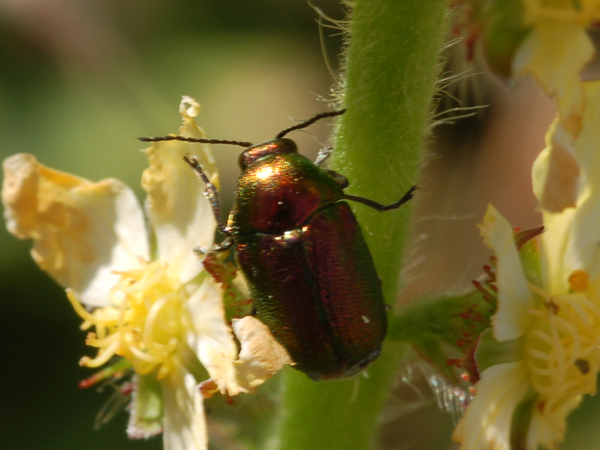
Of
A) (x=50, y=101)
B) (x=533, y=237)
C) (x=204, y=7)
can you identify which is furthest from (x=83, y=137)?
(x=533, y=237)

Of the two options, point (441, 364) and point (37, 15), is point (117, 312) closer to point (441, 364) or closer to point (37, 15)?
point (441, 364)

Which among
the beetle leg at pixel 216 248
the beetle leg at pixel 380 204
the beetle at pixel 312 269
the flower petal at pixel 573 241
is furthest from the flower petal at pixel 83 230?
the flower petal at pixel 573 241

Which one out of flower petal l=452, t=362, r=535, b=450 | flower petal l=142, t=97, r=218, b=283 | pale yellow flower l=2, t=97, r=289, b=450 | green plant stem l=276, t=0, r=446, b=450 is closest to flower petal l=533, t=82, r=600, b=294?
flower petal l=452, t=362, r=535, b=450

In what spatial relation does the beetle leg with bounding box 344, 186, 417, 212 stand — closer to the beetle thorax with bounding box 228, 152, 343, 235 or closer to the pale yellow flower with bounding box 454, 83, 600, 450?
the beetle thorax with bounding box 228, 152, 343, 235

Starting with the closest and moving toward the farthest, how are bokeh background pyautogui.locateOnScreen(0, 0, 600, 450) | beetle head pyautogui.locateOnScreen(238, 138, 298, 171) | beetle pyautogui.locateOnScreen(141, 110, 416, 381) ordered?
1. beetle pyautogui.locateOnScreen(141, 110, 416, 381)
2. beetle head pyautogui.locateOnScreen(238, 138, 298, 171)
3. bokeh background pyautogui.locateOnScreen(0, 0, 600, 450)

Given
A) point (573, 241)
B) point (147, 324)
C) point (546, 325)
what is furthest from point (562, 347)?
point (147, 324)

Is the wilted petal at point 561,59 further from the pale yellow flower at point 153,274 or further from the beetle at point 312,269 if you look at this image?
the pale yellow flower at point 153,274
